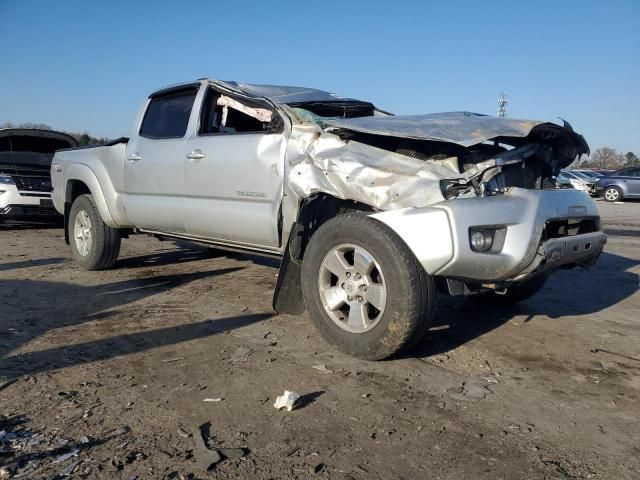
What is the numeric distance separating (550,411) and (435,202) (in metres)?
1.30

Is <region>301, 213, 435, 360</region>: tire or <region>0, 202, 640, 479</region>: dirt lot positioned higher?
<region>301, 213, 435, 360</region>: tire

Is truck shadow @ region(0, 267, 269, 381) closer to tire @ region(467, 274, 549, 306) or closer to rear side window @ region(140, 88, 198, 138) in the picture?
rear side window @ region(140, 88, 198, 138)

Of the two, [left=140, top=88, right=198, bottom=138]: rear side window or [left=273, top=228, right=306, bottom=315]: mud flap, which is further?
[left=140, top=88, right=198, bottom=138]: rear side window

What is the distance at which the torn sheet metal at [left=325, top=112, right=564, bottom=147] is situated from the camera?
346cm

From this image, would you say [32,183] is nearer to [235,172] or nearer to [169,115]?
[169,115]

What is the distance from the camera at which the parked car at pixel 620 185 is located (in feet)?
78.1

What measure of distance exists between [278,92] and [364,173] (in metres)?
1.67

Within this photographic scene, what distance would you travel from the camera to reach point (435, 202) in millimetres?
3369

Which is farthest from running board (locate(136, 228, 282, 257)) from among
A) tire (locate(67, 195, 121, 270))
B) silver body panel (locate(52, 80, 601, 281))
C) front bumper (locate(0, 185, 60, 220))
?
front bumper (locate(0, 185, 60, 220))

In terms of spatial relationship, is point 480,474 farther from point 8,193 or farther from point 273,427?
point 8,193

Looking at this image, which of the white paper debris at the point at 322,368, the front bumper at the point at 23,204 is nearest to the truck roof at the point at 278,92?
the white paper debris at the point at 322,368

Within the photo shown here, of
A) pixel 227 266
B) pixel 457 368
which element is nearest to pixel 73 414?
pixel 457 368

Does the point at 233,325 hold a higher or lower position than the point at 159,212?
lower

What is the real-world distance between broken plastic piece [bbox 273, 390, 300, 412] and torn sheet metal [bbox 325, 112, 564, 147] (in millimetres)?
1720
